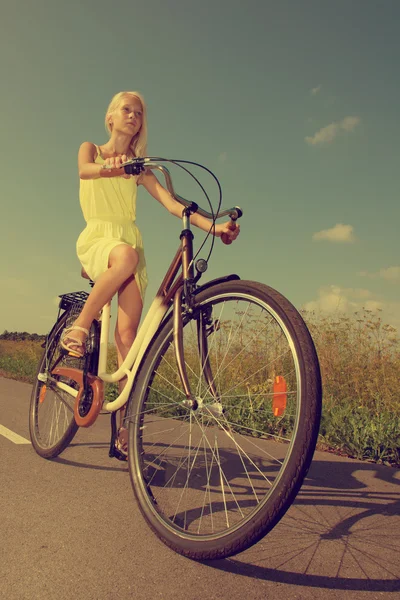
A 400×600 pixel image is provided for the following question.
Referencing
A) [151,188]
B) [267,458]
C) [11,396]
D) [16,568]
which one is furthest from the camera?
[11,396]

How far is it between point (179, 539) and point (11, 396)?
19.9 feet

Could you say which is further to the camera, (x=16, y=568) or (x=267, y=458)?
(x=267, y=458)

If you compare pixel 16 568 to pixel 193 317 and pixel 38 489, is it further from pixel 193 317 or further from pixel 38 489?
pixel 193 317

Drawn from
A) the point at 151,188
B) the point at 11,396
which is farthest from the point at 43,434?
the point at 11,396

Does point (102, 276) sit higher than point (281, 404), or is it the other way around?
point (102, 276)

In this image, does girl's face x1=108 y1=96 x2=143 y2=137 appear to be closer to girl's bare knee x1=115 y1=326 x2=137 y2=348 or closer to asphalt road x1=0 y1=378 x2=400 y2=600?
girl's bare knee x1=115 y1=326 x2=137 y2=348

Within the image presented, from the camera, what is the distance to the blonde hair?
3.38 m

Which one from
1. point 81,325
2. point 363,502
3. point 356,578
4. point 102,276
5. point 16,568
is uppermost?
point 102,276

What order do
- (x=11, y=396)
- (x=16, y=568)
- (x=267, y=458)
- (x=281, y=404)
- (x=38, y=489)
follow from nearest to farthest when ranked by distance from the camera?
1. (x=16, y=568)
2. (x=281, y=404)
3. (x=38, y=489)
4. (x=267, y=458)
5. (x=11, y=396)

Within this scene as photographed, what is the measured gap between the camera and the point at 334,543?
2309 mm

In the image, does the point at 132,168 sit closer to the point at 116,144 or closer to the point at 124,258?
the point at 124,258

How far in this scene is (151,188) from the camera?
349cm

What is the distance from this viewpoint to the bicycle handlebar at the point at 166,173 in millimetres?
2592

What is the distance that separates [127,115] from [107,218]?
672mm
